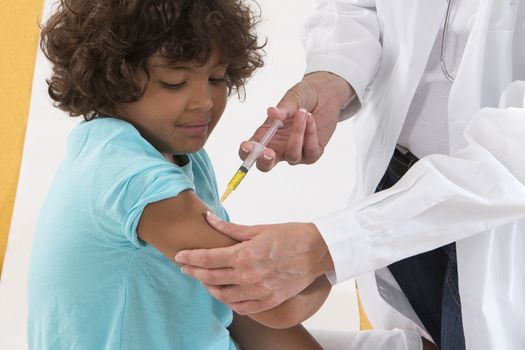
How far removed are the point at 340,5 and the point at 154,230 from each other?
69 centimetres

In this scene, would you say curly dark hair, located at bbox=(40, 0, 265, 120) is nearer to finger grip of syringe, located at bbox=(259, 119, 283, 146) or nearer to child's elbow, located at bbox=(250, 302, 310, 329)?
finger grip of syringe, located at bbox=(259, 119, 283, 146)

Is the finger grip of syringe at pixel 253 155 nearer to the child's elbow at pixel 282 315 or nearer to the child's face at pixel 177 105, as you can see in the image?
the child's face at pixel 177 105

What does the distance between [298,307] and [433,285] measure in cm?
44

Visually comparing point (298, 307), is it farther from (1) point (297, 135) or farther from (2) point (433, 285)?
(2) point (433, 285)

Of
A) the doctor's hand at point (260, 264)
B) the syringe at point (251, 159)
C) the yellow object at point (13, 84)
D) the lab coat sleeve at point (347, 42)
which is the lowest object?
the yellow object at point (13, 84)

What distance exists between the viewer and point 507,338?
1.17 metres

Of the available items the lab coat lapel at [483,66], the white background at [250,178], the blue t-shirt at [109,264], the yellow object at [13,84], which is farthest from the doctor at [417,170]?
the yellow object at [13,84]

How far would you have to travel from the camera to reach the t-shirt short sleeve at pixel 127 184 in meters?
1.05

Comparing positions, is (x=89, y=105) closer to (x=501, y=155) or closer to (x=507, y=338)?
(x=501, y=155)

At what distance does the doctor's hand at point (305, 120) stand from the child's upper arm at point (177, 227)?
201mm

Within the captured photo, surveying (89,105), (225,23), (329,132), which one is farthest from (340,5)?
(89,105)

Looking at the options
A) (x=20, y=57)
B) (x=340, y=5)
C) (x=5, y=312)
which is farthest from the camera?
(x=20, y=57)

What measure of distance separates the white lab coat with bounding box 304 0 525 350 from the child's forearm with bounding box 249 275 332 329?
52 mm

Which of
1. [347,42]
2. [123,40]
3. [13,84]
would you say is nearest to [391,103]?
[347,42]
